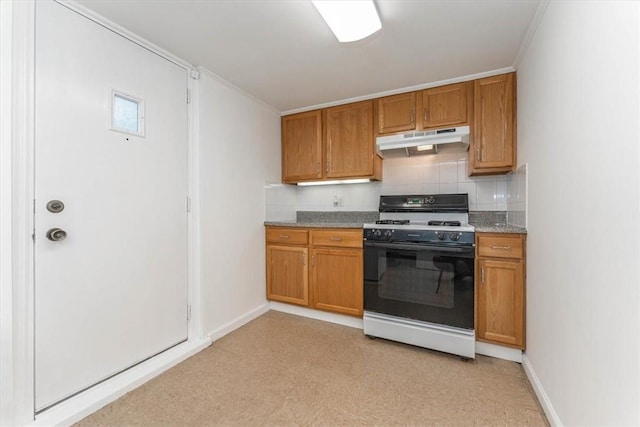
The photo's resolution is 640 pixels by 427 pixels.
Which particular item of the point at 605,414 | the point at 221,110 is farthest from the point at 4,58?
the point at 605,414

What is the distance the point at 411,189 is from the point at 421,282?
106cm

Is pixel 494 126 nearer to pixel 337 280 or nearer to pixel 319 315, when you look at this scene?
pixel 337 280

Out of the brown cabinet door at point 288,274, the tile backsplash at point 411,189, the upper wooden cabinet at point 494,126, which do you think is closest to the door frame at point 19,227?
the brown cabinet door at point 288,274

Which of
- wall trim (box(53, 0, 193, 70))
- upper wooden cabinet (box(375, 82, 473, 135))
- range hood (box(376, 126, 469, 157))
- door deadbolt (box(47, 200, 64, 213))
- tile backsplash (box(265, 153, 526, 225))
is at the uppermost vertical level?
wall trim (box(53, 0, 193, 70))

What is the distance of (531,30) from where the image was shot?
5.52ft

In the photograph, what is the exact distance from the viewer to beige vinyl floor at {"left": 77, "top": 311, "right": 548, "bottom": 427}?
4.74 feet

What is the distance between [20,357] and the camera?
129 cm

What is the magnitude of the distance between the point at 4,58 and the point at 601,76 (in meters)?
2.44

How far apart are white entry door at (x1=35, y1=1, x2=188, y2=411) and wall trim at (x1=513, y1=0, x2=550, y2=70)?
2.33 metres

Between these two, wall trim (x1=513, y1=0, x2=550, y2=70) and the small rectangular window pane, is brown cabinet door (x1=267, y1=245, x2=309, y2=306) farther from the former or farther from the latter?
wall trim (x1=513, y1=0, x2=550, y2=70)

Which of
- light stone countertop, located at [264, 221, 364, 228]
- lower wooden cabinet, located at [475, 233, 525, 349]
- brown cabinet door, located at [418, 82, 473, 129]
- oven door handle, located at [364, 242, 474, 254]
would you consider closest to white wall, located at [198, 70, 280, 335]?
light stone countertop, located at [264, 221, 364, 228]

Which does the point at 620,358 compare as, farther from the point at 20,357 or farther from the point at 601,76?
the point at 20,357

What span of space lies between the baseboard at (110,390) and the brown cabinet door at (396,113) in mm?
2509

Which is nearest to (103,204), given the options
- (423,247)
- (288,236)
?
(288,236)
